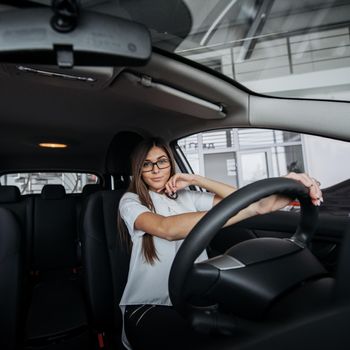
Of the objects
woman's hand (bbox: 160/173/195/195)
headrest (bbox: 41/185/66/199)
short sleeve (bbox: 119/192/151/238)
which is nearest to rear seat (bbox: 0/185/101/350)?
headrest (bbox: 41/185/66/199)

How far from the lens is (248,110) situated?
1.39 meters

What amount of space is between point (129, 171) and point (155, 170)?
2.08ft

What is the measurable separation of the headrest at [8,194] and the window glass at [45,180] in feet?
2.05

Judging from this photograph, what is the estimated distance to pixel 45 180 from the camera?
129 inches

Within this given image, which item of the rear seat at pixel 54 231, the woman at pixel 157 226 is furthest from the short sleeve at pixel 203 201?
the rear seat at pixel 54 231

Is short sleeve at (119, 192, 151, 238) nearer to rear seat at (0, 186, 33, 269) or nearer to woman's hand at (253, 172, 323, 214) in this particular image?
woman's hand at (253, 172, 323, 214)

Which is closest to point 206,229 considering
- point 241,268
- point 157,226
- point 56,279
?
point 241,268

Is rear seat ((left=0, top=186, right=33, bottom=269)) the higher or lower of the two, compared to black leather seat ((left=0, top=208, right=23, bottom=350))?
higher

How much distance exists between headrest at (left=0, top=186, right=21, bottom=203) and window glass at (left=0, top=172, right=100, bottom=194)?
2.05ft

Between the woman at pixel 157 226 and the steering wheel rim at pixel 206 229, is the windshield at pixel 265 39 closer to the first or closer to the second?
the woman at pixel 157 226

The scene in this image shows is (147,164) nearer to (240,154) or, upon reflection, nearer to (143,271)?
(143,271)

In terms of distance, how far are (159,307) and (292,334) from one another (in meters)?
0.70

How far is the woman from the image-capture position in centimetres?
92

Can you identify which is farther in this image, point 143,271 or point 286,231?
point 286,231
